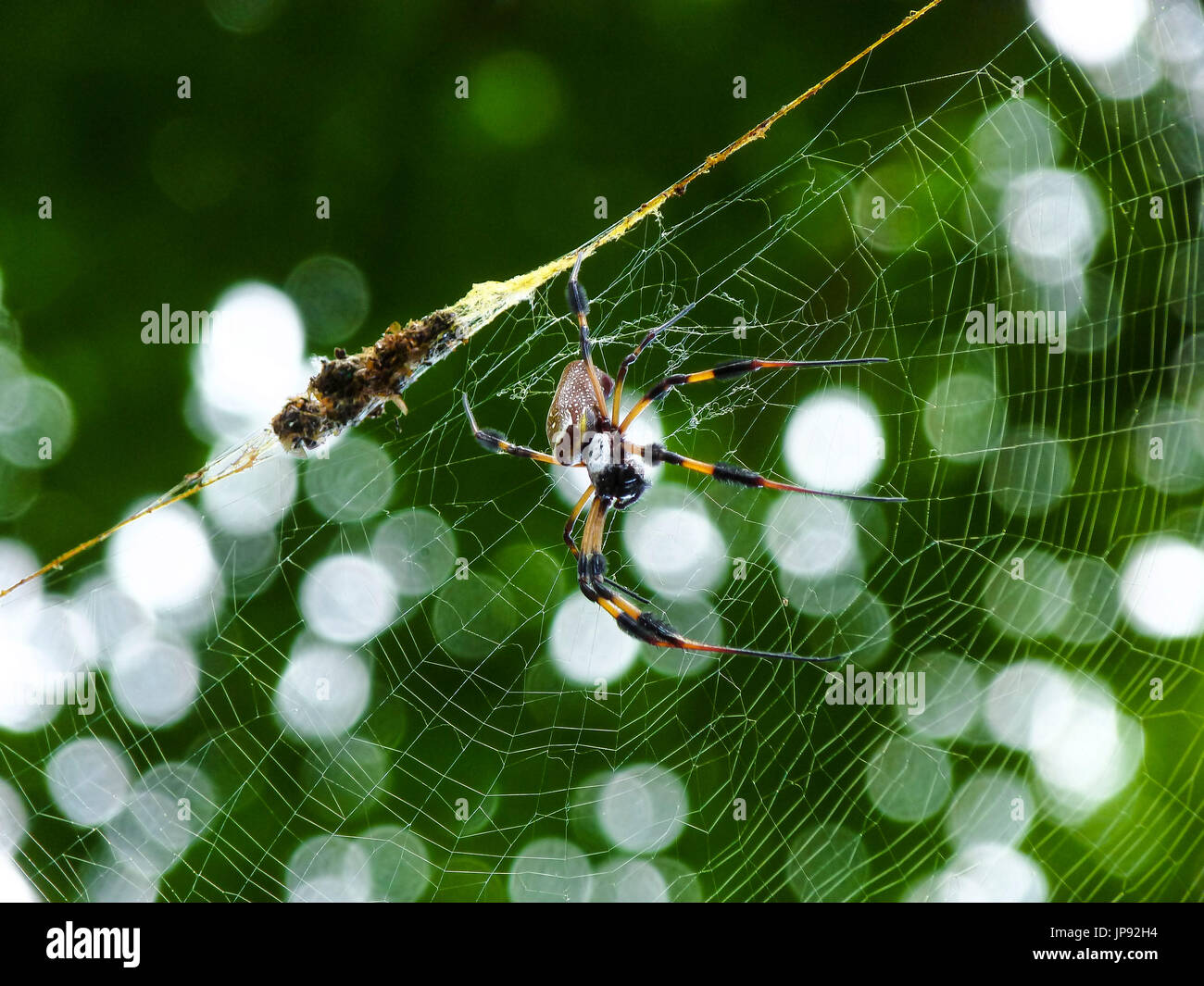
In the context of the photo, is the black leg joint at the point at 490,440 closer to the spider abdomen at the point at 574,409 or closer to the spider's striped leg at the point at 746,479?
the spider abdomen at the point at 574,409

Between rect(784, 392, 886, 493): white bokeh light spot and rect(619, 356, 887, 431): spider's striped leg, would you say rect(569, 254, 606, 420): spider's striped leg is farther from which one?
rect(784, 392, 886, 493): white bokeh light spot

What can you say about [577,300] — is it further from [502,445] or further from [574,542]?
[574,542]

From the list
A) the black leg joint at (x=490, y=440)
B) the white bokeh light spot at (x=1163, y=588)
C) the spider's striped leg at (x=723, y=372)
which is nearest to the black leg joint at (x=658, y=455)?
the spider's striped leg at (x=723, y=372)

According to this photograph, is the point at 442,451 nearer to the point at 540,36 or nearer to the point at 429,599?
the point at 429,599

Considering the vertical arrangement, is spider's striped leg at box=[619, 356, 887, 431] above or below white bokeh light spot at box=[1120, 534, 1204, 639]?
above

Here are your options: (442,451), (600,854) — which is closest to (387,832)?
(600,854)

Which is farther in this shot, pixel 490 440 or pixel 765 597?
pixel 765 597

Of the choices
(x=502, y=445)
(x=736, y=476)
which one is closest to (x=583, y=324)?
(x=502, y=445)

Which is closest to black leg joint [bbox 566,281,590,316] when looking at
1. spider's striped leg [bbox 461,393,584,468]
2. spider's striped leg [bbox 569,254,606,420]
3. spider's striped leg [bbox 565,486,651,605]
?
spider's striped leg [bbox 569,254,606,420]
